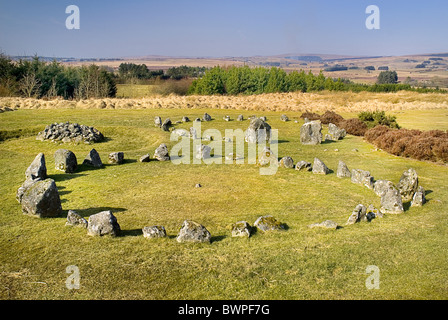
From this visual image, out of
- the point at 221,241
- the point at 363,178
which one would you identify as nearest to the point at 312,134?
the point at 363,178

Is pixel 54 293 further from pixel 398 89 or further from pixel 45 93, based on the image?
pixel 398 89

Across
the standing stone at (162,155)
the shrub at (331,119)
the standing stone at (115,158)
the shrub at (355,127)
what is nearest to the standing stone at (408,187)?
the standing stone at (162,155)

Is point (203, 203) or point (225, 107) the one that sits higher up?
point (225, 107)

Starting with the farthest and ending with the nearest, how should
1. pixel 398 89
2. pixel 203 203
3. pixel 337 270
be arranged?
1. pixel 398 89
2. pixel 203 203
3. pixel 337 270

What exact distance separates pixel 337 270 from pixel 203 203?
454 centimetres

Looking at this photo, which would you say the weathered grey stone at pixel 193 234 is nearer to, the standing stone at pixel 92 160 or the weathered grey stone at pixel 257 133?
the standing stone at pixel 92 160

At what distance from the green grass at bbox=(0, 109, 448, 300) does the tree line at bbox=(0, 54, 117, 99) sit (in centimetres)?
2746

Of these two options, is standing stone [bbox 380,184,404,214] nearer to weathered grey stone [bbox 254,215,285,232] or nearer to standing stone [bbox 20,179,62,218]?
weathered grey stone [bbox 254,215,285,232]

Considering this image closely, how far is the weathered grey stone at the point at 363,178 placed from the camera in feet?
36.7

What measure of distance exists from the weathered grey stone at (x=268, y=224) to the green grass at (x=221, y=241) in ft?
0.77

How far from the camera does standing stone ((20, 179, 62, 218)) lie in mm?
8344

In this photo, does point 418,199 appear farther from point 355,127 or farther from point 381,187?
point 355,127
